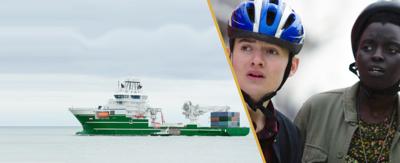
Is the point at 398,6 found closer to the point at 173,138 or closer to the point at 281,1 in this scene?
the point at 281,1

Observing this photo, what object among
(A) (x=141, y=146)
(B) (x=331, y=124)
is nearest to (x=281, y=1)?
(B) (x=331, y=124)

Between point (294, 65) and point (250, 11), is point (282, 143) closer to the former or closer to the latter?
point (294, 65)

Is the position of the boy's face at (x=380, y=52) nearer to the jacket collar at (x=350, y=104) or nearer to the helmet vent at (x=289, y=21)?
the jacket collar at (x=350, y=104)

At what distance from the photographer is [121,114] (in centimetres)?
3553

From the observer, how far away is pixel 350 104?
2766 mm

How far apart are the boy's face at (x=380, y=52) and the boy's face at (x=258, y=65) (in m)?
0.31

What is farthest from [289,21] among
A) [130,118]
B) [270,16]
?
[130,118]

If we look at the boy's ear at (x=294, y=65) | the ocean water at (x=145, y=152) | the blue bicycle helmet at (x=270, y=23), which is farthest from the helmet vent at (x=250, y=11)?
the ocean water at (x=145, y=152)

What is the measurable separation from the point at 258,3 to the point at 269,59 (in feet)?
0.70

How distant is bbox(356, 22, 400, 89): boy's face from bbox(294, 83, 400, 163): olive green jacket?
15cm

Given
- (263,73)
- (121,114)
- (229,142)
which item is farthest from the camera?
(229,142)

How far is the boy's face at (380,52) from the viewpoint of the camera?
8.49 ft

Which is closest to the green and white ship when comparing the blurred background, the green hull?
the green hull

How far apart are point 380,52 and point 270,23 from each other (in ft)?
1.36
